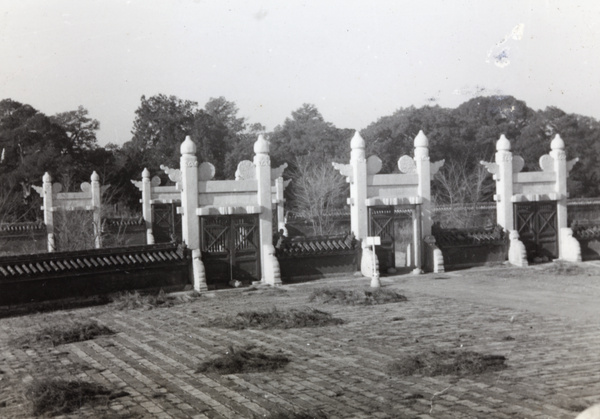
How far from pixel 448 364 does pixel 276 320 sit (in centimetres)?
420

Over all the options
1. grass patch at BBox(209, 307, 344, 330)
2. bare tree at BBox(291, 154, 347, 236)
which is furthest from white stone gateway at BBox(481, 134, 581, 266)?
grass patch at BBox(209, 307, 344, 330)

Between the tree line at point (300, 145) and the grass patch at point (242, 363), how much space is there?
2415 cm

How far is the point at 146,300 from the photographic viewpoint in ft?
48.4

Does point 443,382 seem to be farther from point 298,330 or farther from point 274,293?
point 274,293

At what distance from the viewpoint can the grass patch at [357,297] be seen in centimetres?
1373

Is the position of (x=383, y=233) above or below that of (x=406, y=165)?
below

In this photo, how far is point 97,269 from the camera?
51.2 feet

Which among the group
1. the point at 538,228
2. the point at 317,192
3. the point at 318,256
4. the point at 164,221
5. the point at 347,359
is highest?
the point at 317,192

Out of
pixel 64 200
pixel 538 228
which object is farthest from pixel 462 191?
pixel 64 200

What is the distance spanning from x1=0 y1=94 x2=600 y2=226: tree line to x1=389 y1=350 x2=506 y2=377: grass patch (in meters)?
24.5

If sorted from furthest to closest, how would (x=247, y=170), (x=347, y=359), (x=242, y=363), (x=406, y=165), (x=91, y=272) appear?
(x=406, y=165)
(x=247, y=170)
(x=91, y=272)
(x=347, y=359)
(x=242, y=363)

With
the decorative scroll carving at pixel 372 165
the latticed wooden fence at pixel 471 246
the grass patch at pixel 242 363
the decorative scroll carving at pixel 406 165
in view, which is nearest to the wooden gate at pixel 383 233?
the decorative scroll carving at pixel 372 165

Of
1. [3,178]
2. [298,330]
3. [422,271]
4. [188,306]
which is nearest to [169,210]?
[3,178]

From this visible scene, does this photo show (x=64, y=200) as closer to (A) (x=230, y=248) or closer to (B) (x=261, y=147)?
(A) (x=230, y=248)
